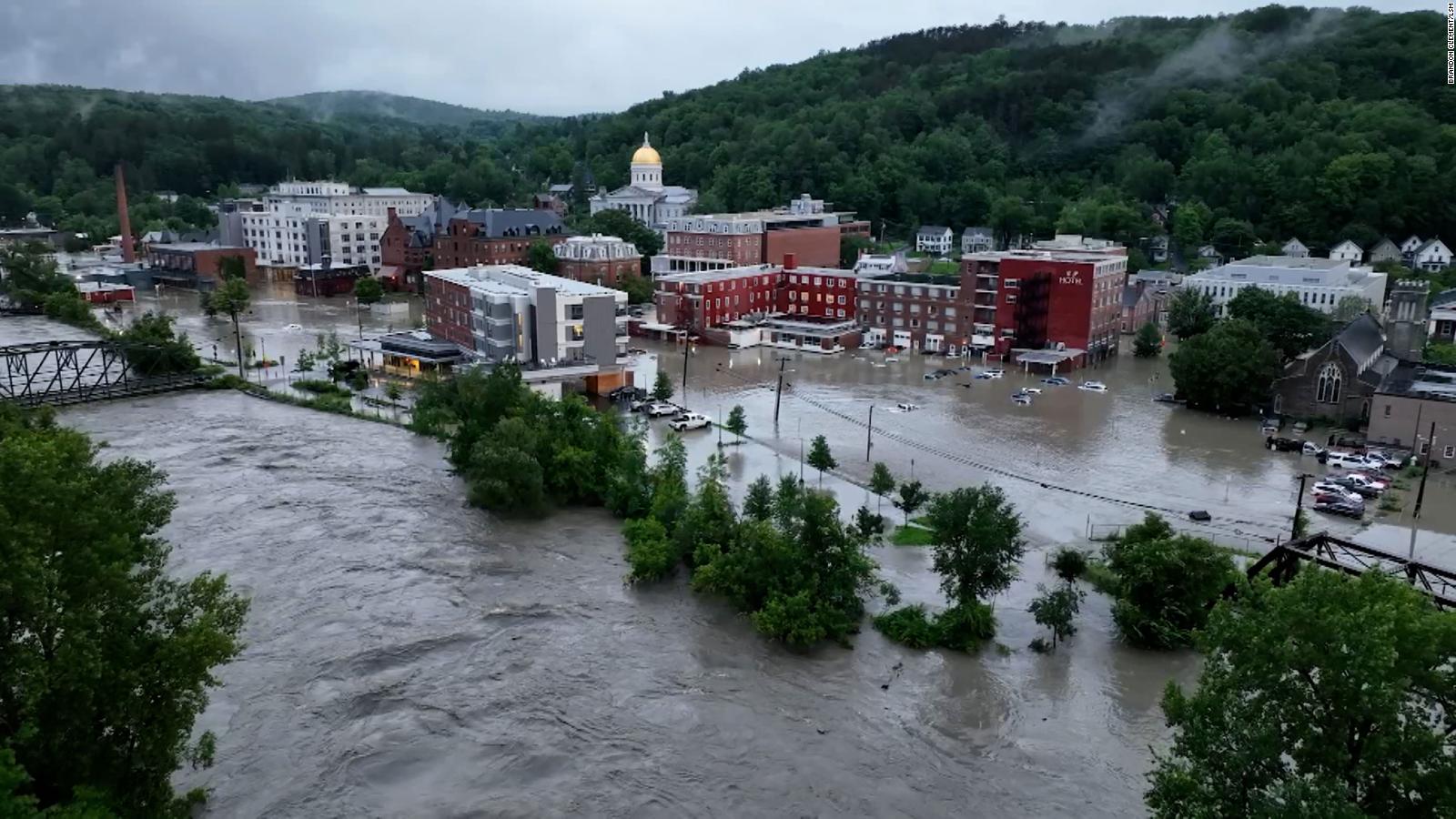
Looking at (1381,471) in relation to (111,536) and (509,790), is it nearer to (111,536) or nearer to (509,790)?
(509,790)

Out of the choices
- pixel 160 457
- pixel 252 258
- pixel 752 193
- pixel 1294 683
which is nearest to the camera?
pixel 1294 683

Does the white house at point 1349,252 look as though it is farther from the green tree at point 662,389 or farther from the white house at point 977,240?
the green tree at point 662,389

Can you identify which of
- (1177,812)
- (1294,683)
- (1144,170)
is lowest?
(1177,812)

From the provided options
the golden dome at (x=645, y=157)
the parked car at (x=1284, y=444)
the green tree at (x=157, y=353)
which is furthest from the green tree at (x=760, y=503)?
the golden dome at (x=645, y=157)

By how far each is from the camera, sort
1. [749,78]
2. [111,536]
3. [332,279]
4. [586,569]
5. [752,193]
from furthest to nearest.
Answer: [749,78] → [752,193] → [332,279] → [586,569] → [111,536]

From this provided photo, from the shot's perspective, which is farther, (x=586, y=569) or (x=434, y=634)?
(x=586, y=569)

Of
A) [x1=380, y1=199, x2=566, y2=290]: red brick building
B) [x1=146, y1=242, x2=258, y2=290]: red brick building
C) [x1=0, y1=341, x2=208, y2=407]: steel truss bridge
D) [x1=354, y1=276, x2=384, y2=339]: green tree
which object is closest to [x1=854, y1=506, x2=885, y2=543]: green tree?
[x1=0, y1=341, x2=208, y2=407]: steel truss bridge

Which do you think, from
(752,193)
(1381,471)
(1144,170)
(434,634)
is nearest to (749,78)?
(752,193)
